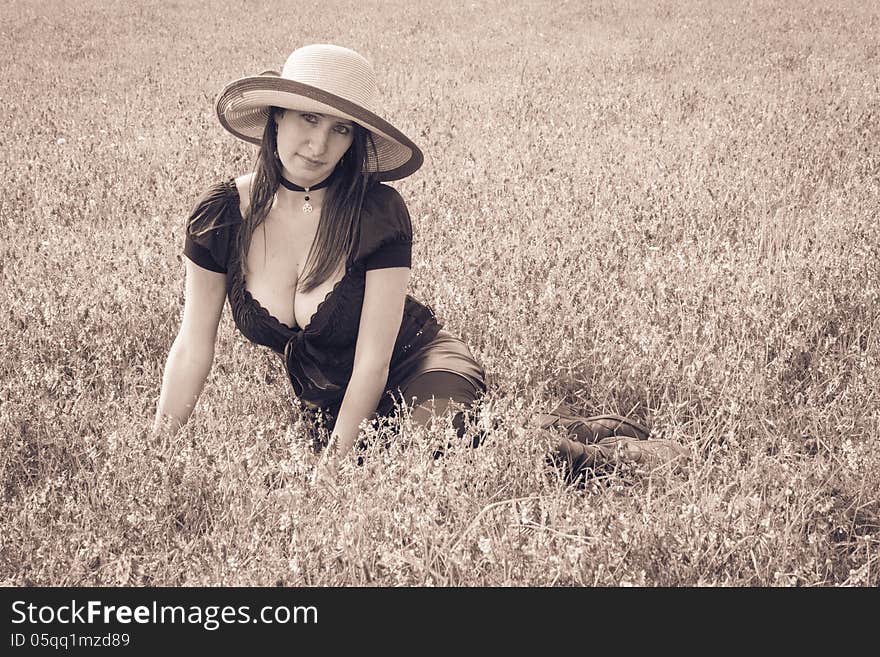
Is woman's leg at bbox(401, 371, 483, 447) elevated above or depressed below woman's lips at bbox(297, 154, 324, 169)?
below

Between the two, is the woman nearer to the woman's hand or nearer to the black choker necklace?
the black choker necklace

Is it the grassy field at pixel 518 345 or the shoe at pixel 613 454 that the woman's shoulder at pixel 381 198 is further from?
the shoe at pixel 613 454

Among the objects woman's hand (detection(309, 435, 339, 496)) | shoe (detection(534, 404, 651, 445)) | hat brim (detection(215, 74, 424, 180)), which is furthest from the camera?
shoe (detection(534, 404, 651, 445))

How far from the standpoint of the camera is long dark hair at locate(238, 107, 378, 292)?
244 cm

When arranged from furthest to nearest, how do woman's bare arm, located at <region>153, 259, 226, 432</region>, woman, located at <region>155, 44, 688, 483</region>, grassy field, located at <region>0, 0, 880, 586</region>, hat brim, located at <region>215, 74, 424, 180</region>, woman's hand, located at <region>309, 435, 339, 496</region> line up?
woman's bare arm, located at <region>153, 259, 226, 432</region>
woman, located at <region>155, 44, 688, 483</region>
hat brim, located at <region>215, 74, 424, 180</region>
woman's hand, located at <region>309, 435, 339, 496</region>
grassy field, located at <region>0, 0, 880, 586</region>

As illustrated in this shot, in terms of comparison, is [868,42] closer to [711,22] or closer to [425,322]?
[711,22]

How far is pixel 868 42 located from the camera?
9.00m

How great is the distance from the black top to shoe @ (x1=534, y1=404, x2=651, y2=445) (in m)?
0.74

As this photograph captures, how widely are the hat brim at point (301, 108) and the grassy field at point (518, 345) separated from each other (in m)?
0.84

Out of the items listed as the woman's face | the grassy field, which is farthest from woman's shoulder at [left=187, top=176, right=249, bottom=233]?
the grassy field

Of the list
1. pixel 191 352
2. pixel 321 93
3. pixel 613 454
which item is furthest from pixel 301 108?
pixel 613 454

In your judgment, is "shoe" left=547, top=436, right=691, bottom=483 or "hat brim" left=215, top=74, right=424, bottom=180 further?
"shoe" left=547, top=436, right=691, bottom=483

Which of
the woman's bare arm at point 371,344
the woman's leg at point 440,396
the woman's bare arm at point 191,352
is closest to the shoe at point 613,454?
the woman's leg at point 440,396

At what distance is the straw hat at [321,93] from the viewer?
2.20 m
